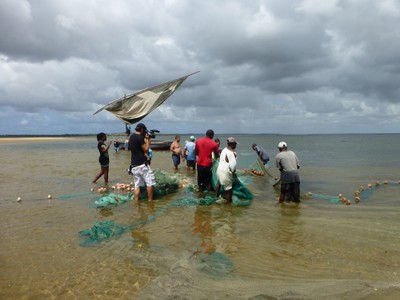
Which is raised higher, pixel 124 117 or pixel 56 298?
pixel 124 117

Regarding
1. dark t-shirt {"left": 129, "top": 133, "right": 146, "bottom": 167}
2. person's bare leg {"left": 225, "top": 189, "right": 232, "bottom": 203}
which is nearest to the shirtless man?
dark t-shirt {"left": 129, "top": 133, "right": 146, "bottom": 167}

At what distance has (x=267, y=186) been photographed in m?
11.8

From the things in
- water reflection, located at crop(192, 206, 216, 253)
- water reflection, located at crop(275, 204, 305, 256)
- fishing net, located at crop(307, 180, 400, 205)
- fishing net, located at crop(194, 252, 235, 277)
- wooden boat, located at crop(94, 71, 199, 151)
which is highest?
wooden boat, located at crop(94, 71, 199, 151)

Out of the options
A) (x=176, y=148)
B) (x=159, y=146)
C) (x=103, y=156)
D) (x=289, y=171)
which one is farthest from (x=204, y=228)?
(x=159, y=146)

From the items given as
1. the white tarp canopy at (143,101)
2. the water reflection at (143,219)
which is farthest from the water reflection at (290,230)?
the white tarp canopy at (143,101)

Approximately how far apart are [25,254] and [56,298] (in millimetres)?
1619

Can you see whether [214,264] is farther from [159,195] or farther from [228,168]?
[159,195]

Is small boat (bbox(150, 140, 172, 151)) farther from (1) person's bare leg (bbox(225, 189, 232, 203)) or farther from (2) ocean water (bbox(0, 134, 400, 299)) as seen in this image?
(1) person's bare leg (bbox(225, 189, 232, 203))

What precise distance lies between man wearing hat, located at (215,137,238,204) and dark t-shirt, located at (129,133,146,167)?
1938mm

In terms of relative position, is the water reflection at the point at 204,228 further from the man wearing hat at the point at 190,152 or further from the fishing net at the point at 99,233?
the man wearing hat at the point at 190,152

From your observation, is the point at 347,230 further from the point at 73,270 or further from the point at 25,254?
the point at 25,254

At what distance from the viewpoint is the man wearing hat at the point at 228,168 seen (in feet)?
25.7

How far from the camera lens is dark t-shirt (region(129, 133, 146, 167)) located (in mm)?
7793

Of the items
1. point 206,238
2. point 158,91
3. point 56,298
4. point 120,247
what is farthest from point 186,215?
point 158,91
